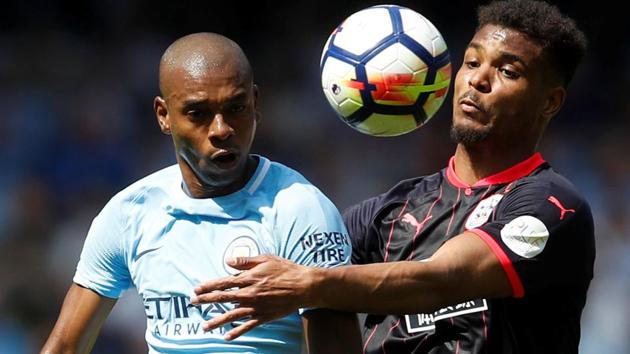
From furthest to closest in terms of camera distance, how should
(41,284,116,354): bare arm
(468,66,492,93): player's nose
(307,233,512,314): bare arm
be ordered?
1. (468,66,492,93): player's nose
2. (41,284,116,354): bare arm
3. (307,233,512,314): bare arm

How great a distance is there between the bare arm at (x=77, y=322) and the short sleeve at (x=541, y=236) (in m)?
1.59

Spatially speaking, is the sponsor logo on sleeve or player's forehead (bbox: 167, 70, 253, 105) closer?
player's forehead (bbox: 167, 70, 253, 105)

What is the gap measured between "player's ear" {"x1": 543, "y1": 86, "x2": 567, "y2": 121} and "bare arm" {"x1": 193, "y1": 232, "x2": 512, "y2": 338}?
88cm

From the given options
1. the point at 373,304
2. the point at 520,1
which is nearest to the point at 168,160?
the point at 520,1

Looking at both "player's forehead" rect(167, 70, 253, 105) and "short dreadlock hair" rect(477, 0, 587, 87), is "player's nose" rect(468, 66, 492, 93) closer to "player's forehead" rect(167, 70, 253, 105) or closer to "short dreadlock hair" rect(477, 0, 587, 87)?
"short dreadlock hair" rect(477, 0, 587, 87)

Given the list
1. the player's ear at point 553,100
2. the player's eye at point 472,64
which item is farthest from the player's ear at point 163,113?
the player's ear at point 553,100

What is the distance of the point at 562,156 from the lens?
11289 mm

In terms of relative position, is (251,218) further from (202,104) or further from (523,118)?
(523,118)

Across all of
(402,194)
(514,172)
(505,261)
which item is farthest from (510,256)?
(402,194)

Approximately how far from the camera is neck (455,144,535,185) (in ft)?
16.6

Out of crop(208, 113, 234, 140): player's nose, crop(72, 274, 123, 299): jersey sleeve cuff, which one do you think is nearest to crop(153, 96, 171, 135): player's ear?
crop(208, 113, 234, 140): player's nose

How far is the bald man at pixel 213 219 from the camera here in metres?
4.32

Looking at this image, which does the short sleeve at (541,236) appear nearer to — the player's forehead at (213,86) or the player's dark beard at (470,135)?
the player's dark beard at (470,135)

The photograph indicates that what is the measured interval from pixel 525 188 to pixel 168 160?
6360 mm
